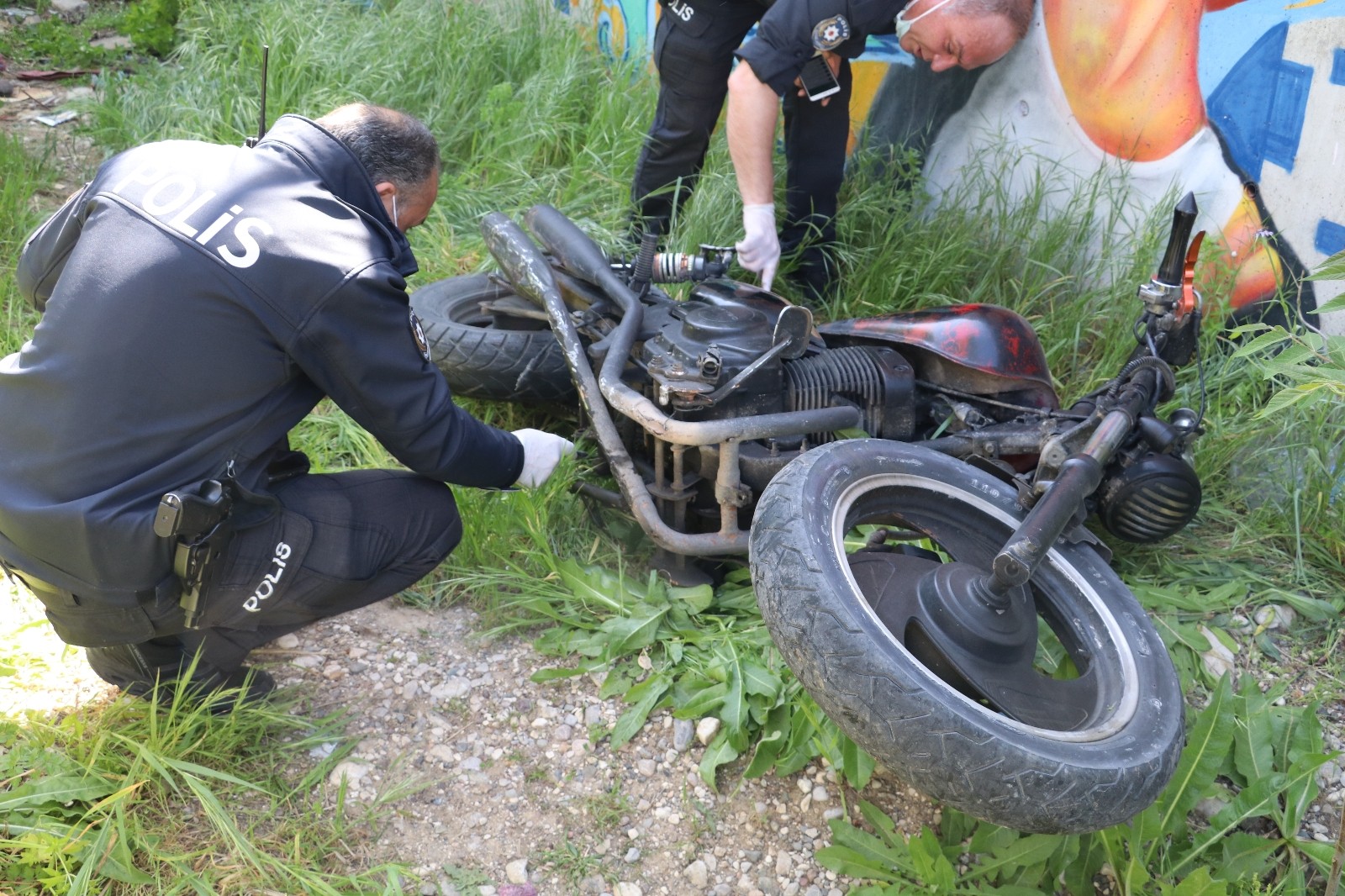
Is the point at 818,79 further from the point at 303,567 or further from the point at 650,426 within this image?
the point at 303,567

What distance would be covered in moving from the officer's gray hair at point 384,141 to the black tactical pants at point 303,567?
709 millimetres

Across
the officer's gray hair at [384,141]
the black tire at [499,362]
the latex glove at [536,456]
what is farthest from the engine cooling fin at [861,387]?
the officer's gray hair at [384,141]

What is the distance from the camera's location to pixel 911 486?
7.58ft

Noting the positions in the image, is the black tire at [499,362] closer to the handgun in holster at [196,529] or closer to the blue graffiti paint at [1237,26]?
the handgun in holster at [196,529]

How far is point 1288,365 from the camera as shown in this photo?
165 cm

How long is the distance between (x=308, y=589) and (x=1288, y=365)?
192 centimetres

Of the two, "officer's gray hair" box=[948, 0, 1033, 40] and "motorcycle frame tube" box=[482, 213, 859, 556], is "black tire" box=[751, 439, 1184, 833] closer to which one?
"motorcycle frame tube" box=[482, 213, 859, 556]

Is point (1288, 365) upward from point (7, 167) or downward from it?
upward

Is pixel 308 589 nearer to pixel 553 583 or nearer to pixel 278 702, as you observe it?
pixel 278 702

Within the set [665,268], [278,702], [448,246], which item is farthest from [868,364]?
[448,246]

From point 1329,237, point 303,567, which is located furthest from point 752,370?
point 1329,237

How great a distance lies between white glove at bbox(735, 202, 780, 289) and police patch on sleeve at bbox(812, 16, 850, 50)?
50 centimetres

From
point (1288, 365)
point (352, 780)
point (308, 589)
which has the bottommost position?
point (352, 780)

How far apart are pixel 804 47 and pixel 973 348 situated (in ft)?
3.60
